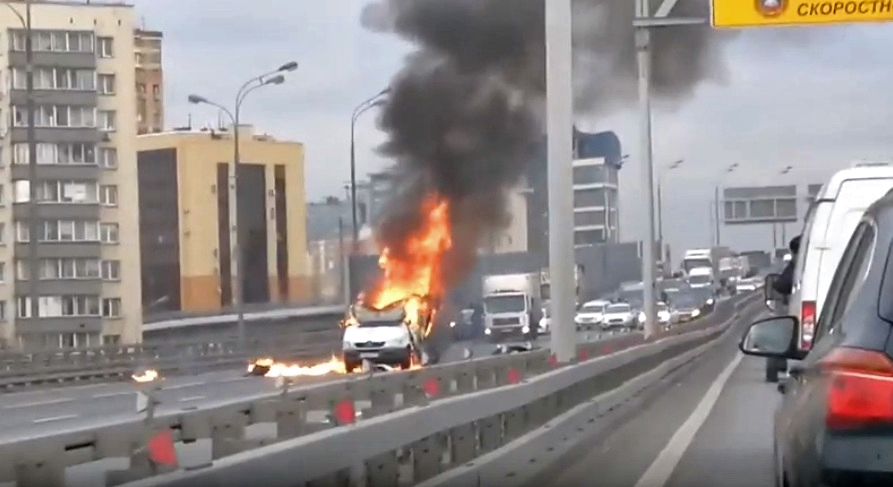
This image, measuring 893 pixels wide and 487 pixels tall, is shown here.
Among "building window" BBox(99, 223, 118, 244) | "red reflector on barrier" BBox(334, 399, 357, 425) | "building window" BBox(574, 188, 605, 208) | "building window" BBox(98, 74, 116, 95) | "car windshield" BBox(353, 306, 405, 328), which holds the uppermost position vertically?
"building window" BBox(98, 74, 116, 95)

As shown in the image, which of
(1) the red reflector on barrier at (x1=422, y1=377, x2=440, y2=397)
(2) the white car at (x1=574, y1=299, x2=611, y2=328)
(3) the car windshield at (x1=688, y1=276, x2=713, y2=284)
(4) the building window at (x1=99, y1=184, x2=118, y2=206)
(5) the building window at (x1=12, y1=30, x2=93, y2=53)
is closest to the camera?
(1) the red reflector on barrier at (x1=422, y1=377, x2=440, y2=397)

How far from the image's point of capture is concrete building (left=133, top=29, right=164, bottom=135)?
42375mm

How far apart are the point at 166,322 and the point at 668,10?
56.7 ft

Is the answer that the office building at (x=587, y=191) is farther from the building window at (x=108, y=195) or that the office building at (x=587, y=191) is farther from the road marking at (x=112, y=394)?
the building window at (x=108, y=195)

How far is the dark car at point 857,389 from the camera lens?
4875 millimetres

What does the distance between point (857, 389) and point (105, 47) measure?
115 ft

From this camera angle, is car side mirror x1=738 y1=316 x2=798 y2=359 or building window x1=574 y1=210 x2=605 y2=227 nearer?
car side mirror x1=738 y1=316 x2=798 y2=359

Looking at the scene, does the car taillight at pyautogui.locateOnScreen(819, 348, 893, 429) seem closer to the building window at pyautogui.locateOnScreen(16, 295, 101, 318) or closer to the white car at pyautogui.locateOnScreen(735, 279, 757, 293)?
the building window at pyautogui.locateOnScreen(16, 295, 101, 318)

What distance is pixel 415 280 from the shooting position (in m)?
42.7

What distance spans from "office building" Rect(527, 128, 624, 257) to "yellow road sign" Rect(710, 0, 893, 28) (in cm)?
581

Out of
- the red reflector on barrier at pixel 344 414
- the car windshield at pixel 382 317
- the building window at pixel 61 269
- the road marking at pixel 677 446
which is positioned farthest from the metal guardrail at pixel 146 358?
the red reflector on barrier at pixel 344 414

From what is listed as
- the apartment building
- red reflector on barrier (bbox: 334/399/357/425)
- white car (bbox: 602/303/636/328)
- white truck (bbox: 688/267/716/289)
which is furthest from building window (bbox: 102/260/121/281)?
white truck (bbox: 688/267/716/289)

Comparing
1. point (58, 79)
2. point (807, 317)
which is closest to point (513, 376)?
point (807, 317)

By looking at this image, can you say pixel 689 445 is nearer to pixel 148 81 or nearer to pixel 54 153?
pixel 54 153
